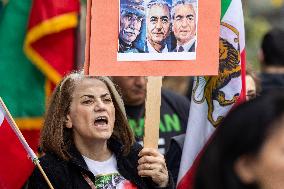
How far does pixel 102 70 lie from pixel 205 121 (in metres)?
0.73

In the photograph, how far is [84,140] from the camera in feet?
17.2

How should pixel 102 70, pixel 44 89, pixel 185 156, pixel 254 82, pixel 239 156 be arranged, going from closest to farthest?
pixel 239 156, pixel 102 70, pixel 185 156, pixel 254 82, pixel 44 89

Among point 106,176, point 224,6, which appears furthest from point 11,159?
point 224,6

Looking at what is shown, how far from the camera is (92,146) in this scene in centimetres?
521

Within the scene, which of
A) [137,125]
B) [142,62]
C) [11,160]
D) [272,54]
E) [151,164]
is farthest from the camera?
[272,54]

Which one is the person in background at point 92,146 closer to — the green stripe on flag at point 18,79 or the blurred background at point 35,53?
the blurred background at point 35,53

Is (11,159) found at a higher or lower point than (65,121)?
lower

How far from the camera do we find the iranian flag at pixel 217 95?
5.43 meters

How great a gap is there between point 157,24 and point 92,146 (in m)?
0.71

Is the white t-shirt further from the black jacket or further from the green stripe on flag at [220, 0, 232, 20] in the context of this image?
the green stripe on flag at [220, 0, 232, 20]

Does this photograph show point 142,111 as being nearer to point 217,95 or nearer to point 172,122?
point 172,122

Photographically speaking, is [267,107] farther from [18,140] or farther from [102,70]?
[18,140]

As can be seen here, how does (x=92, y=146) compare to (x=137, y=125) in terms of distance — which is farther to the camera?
(x=137, y=125)

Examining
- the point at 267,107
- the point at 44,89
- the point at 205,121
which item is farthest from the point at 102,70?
the point at 44,89
